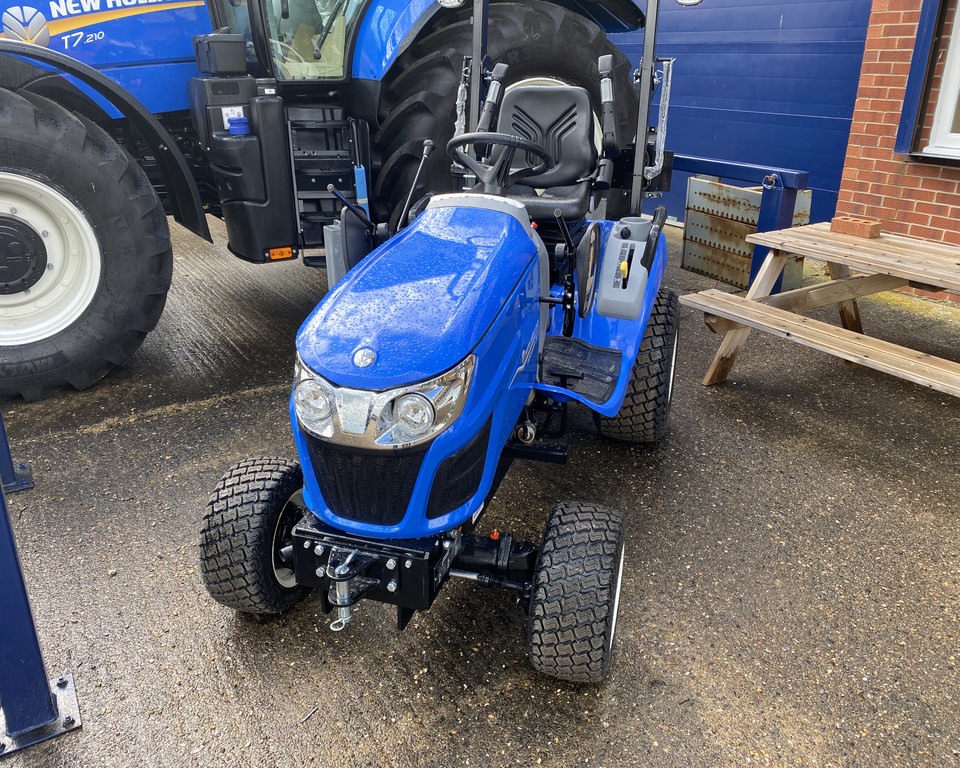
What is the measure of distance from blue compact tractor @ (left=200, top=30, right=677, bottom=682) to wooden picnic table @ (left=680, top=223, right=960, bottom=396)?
1.17 metres

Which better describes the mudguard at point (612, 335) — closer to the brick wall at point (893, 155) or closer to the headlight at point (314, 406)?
the headlight at point (314, 406)

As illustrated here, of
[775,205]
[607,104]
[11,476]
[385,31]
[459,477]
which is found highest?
[385,31]

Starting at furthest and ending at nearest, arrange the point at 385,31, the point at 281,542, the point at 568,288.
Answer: the point at 385,31, the point at 568,288, the point at 281,542

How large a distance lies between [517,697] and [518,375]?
882 mm

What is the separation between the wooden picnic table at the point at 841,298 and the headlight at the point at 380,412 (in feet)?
6.64

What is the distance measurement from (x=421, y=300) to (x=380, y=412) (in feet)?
1.17

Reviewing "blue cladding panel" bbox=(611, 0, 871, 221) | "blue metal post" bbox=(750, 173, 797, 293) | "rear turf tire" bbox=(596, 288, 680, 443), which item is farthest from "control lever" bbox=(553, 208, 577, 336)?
"blue cladding panel" bbox=(611, 0, 871, 221)

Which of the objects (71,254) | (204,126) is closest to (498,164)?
(204,126)

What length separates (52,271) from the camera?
11.5ft

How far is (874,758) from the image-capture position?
1.90 metres

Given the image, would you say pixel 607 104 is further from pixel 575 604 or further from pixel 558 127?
pixel 575 604

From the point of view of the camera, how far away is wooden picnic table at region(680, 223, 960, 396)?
3.14 metres

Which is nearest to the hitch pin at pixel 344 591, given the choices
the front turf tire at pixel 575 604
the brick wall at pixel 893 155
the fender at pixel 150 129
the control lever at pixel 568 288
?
the front turf tire at pixel 575 604

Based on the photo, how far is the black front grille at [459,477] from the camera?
193 cm
